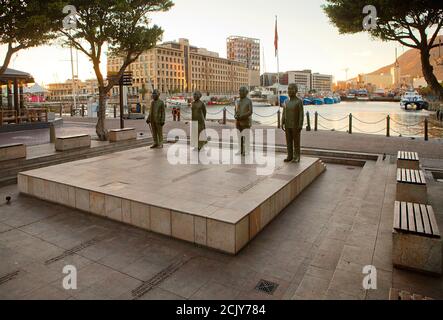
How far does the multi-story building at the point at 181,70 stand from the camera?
372ft

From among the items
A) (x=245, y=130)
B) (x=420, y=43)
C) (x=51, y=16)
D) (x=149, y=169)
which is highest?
(x=51, y=16)

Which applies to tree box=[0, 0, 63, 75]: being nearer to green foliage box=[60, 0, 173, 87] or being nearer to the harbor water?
green foliage box=[60, 0, 173, 87]

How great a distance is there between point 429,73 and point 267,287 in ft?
28.7

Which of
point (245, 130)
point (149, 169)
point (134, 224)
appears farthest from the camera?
point (245, 130)

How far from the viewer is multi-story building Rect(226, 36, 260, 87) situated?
18088cm

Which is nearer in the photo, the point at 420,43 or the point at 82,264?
the point at 82,264

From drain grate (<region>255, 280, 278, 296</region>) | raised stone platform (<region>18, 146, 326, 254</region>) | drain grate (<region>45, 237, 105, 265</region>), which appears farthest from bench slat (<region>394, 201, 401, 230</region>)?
drain grate (<region>45, 237, 105, 265</region>)

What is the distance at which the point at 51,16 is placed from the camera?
1422 cm

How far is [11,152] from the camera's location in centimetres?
1139

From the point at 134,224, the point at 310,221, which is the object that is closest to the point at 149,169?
the point at 134,224

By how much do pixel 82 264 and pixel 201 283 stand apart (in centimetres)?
206

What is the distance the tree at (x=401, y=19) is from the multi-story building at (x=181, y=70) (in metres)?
90.5

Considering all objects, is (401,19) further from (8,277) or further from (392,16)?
(8,277)
